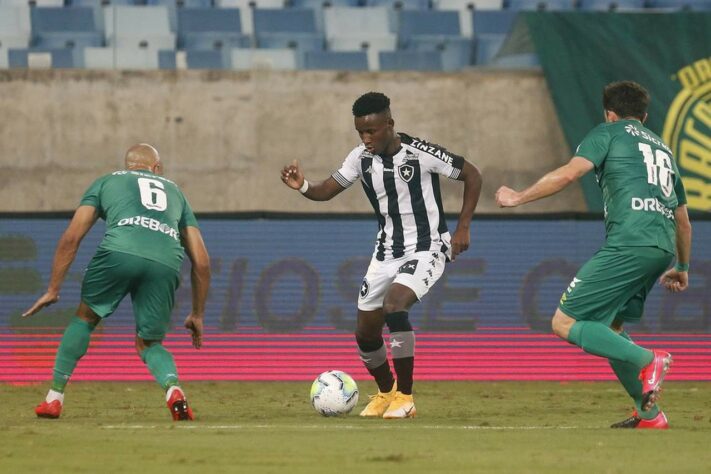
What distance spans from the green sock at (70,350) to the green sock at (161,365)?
0.42 meters

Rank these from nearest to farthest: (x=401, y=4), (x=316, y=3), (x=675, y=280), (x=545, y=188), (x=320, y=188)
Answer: (x=545, y=188), (x=675, y=280), (x=320, y=188), (x=316, y=3), (x=401, y=4)

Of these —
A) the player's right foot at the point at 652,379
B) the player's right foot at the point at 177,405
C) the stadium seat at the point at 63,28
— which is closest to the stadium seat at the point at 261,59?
the stadium seat at the point at 63,28

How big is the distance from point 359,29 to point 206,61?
175cm

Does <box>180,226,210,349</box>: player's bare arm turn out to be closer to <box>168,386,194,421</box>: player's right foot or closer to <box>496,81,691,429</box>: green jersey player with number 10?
<box>168,386,194,421</box>: player's right foot

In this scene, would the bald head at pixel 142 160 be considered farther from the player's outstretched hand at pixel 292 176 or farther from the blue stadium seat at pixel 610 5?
the blue stadium seat at pixel 610 5

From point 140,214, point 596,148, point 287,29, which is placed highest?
point 287,29

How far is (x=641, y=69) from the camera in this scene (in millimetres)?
15883

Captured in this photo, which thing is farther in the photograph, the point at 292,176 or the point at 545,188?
the point at 292,176

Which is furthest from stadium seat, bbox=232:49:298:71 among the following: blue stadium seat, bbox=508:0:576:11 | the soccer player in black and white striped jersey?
the soccer player in black and white striped jersey

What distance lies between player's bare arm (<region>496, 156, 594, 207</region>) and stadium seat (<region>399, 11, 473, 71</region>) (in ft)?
26.5

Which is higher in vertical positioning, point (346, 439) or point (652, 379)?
point (652, 379)

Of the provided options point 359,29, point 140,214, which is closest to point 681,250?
point 140,214

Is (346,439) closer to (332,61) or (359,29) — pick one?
(332,61)

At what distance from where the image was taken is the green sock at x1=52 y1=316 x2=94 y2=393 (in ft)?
29.9
